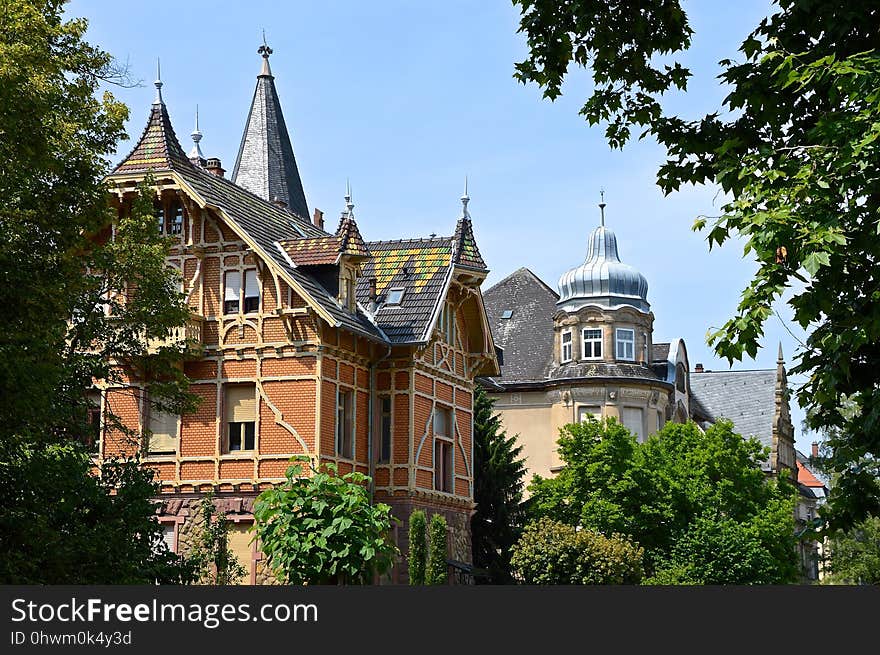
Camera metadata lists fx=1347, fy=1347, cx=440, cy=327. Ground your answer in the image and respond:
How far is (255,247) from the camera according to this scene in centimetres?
3278

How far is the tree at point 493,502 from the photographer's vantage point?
42.4 meters

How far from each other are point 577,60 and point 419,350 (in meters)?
22.0

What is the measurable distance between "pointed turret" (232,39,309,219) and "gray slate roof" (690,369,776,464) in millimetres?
Result: 33261

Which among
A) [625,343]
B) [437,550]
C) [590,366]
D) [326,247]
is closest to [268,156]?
[590,366]

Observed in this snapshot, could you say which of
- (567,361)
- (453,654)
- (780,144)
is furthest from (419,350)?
(453,654)

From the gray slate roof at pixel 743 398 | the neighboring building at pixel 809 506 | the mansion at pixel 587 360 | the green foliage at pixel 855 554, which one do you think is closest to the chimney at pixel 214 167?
the mansion at pixel 587 360

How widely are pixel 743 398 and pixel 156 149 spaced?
55.4 metres

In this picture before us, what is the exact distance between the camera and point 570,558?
128ft

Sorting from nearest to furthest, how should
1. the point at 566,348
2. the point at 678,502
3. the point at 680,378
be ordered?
the point at 678,502 < the point at 566,348 < the point at 680,378

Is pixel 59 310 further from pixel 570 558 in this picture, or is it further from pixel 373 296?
pixel 570 558

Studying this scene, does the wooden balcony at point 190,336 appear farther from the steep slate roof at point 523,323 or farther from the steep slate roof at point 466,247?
the steep slate roof at point 523,323

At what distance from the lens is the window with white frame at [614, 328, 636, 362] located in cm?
5344

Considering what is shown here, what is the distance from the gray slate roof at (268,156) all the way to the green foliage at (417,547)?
948 inches

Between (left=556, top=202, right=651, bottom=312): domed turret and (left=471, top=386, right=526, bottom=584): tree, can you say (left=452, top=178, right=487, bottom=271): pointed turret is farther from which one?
(left=556, top=202, right=651, bottom=312): domed turret
